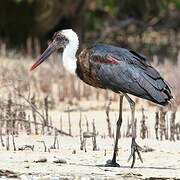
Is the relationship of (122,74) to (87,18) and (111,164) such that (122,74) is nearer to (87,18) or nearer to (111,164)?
(111,164)

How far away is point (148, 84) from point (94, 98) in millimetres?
6117

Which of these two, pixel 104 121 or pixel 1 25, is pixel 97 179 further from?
pixel 1 25

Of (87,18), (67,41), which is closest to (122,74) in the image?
(67,41)

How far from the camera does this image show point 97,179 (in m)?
7.22

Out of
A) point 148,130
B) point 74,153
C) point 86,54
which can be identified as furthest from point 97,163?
point 148,130

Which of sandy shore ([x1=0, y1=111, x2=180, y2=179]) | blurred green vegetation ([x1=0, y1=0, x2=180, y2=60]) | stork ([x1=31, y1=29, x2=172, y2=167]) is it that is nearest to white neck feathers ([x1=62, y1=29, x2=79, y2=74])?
stork ([x1=31, y1=29, x2=172, y2=167])

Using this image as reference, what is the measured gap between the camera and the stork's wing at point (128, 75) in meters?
8.07

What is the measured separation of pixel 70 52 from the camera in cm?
868

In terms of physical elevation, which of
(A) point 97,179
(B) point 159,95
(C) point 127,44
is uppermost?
(C) point 127,44

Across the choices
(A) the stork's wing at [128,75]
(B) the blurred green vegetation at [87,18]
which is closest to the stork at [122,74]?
(A) the stork's wing at [128,75]

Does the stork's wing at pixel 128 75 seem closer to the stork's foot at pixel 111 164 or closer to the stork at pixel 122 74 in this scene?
the stork at pixel 122 74

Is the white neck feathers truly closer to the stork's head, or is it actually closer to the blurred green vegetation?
the stork's head

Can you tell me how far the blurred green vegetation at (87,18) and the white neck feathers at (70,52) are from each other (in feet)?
36.9

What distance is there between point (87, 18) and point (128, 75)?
14.5 m
